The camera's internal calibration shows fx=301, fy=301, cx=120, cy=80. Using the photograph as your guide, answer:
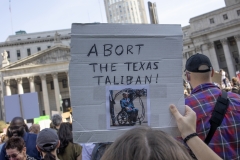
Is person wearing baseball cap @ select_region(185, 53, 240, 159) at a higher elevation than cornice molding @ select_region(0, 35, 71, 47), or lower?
lower

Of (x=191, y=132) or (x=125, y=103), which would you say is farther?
(x=125, y=103)

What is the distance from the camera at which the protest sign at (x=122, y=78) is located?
6.76 feet

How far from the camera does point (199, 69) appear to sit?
8.13 ft

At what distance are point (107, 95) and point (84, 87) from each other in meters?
0.17

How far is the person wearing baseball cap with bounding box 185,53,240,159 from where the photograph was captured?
2258mm

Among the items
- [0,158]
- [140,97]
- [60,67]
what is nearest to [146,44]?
[140,97]

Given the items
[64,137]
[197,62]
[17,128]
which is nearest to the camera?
[197,62]

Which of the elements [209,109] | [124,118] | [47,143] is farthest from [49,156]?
[209,109]

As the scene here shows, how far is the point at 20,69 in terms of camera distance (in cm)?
5138

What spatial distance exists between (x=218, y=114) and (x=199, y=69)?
40 cm

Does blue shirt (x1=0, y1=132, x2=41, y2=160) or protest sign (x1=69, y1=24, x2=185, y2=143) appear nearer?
protest sign (x1=69, y1=24, x2=185, y2=143)

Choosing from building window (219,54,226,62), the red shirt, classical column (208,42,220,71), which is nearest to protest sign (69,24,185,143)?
the red shirt

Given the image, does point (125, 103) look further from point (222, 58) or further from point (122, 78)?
point (222, 58)

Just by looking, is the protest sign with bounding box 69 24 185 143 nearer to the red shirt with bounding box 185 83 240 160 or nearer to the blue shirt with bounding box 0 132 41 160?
the red shirt with bounding box 185 83 240 160
